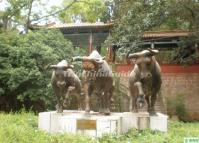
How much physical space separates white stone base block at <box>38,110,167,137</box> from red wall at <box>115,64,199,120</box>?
1003cm

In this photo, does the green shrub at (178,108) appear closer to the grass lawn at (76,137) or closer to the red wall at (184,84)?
the red wall at (184,84)

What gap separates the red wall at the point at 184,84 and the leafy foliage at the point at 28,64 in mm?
3951

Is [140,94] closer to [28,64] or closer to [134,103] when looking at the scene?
[134,103]

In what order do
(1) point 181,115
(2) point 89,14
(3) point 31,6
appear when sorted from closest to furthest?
(1) point 181,115 → (3) point 31,6 → (2) point 89,14

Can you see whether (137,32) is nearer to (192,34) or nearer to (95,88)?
(192,34)

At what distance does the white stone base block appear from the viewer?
965 centimetres

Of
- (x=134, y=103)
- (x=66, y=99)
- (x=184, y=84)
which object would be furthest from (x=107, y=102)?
(x=184, y=84)

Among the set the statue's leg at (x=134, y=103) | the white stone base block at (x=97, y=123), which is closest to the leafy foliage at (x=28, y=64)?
the white stone base block at (x=97, y=123)

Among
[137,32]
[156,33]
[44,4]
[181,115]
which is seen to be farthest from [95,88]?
[44,4]

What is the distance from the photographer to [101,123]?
9625mm

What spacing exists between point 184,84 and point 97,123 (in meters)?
11.6

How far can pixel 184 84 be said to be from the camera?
20.6m

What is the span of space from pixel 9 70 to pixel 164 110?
6353 millimetres

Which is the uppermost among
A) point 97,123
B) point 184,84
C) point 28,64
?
point 28,64
